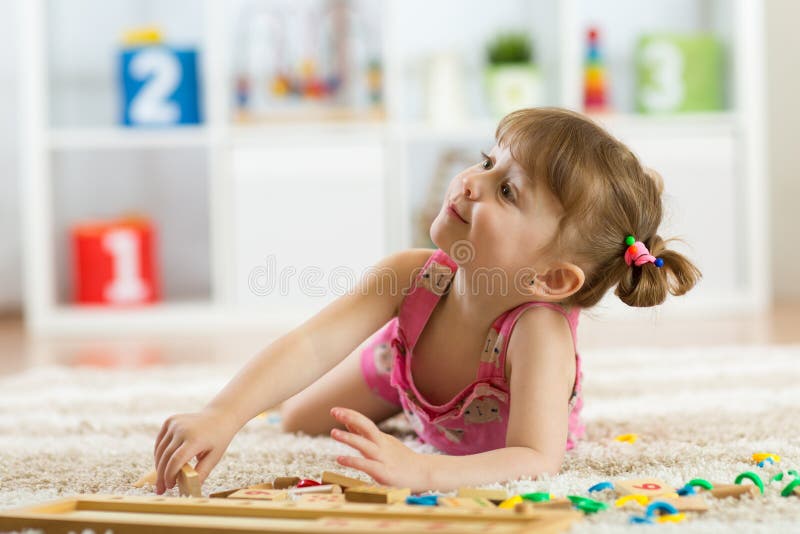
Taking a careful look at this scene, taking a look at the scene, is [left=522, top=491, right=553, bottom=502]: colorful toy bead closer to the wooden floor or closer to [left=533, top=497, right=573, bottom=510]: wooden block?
[left=533, top=497, right=573, bottom=510]: wooden block

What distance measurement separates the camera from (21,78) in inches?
93.4

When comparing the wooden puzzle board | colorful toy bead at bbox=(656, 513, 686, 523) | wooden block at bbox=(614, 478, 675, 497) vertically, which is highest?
the wooden puzzle board

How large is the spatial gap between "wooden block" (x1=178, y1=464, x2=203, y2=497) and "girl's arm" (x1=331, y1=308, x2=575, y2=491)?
0.12 meters

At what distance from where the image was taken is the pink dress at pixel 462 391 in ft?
3.23

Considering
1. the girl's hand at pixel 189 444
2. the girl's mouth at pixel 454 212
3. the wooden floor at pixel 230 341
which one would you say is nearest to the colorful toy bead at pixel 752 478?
the girl's mouth at pixel 454 212

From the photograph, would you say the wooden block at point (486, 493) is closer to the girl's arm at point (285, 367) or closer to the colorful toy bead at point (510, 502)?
the colorful toy bead at point (510, 502)

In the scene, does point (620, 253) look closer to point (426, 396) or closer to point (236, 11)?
point (426, 396)

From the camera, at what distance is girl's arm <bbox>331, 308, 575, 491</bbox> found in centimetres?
82

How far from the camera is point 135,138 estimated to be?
2.44 metres

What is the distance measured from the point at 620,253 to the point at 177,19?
2.09 m

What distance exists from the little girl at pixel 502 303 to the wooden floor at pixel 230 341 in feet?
2.84

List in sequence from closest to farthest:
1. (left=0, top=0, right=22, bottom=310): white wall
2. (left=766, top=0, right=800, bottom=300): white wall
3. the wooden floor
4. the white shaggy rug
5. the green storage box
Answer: the white shaggy rug < the wooden floor < the green storage box < (left=0, top=0, right=22, bottom=310): white wall < (left=766, top=0, right=800, bottom=300): white wall

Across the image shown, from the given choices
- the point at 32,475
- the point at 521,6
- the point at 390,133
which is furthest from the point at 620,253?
the point at 521,6

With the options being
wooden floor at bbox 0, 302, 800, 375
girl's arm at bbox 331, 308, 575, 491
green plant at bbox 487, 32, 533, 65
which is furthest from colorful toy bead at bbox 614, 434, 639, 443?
green plant at bbox 487, 32, 533, 65
